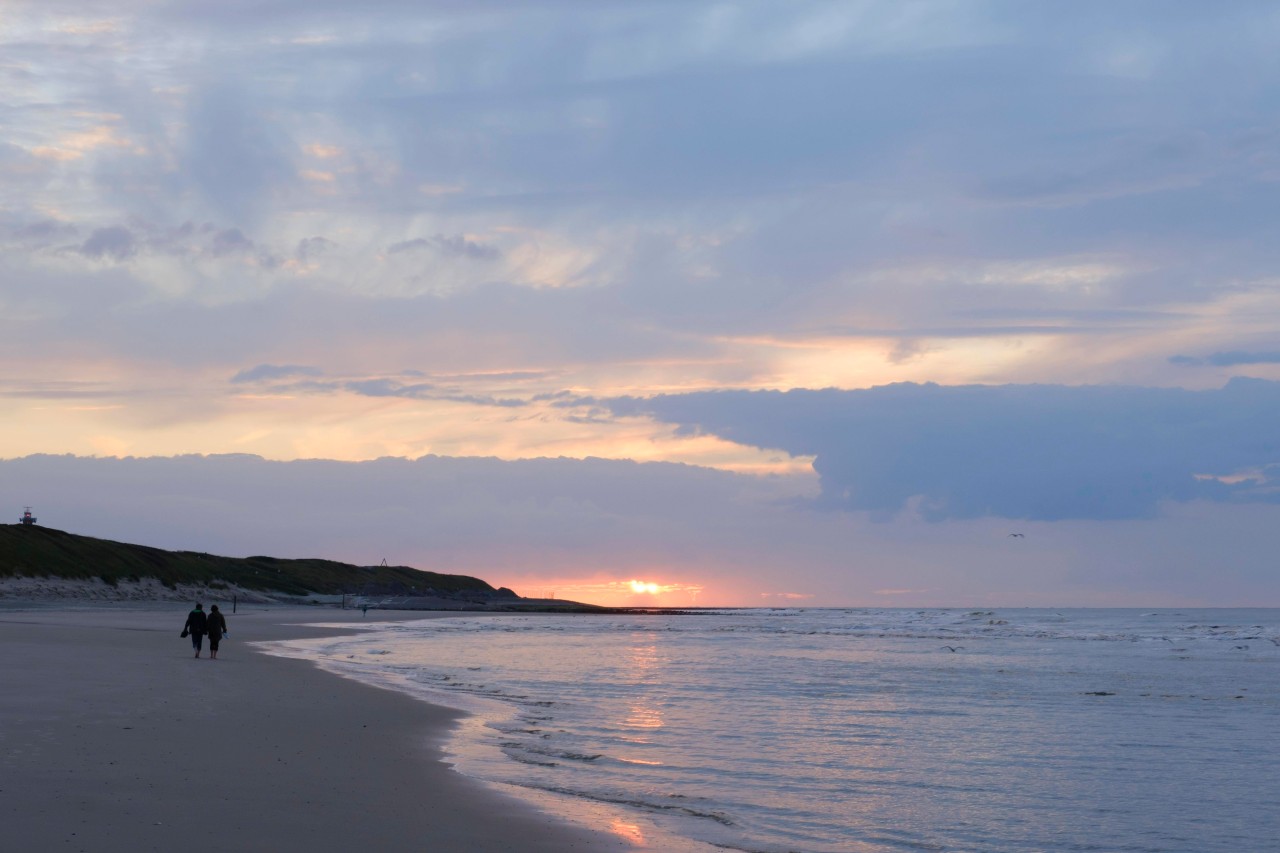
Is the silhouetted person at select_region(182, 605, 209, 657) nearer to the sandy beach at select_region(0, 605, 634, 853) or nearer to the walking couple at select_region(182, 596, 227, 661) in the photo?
the walking couple at select_region(182, 596, 227, 661)

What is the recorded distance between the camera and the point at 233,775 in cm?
1316

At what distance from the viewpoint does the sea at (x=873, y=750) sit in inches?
518

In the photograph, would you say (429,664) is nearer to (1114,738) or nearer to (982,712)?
(982,712)

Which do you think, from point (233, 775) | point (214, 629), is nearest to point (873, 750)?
point (233, 775)

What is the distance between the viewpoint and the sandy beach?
10312 mm

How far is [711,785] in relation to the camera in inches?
614

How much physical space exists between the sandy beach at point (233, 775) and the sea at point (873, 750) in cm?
112

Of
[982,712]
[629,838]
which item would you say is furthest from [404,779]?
[982,712]

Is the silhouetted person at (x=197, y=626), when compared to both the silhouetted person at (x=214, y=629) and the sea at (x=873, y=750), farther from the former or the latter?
the sea at (x=873, y=750)

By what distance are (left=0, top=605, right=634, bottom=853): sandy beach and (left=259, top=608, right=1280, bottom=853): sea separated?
112cm

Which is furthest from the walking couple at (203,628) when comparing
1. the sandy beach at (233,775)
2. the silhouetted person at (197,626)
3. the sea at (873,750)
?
the sandy beach at (233,775)

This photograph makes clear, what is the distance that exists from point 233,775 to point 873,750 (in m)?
11.2

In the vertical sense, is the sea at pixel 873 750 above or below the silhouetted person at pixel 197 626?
below

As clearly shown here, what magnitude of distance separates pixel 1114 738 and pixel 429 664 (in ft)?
80.0
